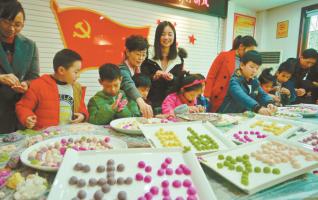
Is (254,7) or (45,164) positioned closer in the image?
(45,164)

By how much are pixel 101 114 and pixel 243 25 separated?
14.4 ft

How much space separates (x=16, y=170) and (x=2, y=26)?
4.18 ft

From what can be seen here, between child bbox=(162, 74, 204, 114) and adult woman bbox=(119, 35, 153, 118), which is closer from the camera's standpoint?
adult woman bbox=(119, 35, 153, 118)

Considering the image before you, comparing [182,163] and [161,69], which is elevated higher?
[161,69]

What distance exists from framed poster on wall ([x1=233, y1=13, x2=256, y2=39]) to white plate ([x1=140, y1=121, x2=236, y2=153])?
420 centimetres

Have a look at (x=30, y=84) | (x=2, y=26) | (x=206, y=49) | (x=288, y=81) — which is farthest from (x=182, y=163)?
(x=206, y=49)

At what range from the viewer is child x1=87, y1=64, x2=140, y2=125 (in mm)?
1718

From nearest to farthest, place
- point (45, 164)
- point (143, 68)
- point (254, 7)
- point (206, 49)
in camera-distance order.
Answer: point (45, 164), point (143, 68), point (206, 49), point (254, 7)

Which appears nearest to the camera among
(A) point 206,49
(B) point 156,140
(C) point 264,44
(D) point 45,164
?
(D) point 45,164

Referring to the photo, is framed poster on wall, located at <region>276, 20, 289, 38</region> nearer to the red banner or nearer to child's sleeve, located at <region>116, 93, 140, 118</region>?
the red banner

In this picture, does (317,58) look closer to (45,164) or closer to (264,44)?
(264,44)

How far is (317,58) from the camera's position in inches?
120

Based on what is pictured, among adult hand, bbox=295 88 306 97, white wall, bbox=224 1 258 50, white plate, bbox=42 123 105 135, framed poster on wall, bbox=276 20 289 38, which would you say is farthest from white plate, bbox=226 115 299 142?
framed poster on wall, bbox=276 20 289 38

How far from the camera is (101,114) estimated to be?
1713 millimetres
